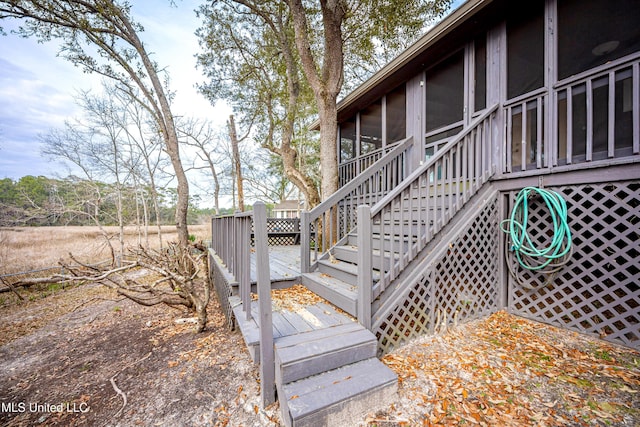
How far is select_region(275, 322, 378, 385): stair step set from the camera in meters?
1.69

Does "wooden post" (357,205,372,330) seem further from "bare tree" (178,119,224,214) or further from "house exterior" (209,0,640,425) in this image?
"bare tree" (178,119,224,214)

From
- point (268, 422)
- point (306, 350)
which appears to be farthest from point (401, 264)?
point (268, 422)

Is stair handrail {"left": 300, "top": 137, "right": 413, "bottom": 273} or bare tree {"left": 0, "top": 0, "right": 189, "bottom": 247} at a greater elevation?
bare tree {"left": 0, "top": 0, "right": 189, "bottom": 247}

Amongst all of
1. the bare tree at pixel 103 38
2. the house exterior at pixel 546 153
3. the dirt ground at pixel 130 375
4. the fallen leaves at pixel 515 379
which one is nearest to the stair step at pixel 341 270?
the house exterior at pixel 546 153

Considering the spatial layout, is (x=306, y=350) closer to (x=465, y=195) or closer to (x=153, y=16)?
(x=465, y=195)

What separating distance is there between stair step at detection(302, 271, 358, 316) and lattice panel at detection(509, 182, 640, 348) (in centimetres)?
230

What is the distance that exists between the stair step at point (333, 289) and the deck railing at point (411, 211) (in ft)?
0.62

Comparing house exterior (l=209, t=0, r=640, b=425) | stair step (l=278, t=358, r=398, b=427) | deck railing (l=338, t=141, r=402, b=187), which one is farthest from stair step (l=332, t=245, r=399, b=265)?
deck railing (l=338, t=141, r=402, b=187)

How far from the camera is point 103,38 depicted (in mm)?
8570

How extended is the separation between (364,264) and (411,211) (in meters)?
0.74

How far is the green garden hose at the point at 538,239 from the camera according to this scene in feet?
8.69

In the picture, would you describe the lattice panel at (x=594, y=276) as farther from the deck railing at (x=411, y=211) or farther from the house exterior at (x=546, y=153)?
the deck railing at (x=411, y=211)

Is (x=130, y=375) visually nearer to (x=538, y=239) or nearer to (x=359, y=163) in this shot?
(x=538, y=239)

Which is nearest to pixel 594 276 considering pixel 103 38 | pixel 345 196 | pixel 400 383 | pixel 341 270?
pixel 400 383
